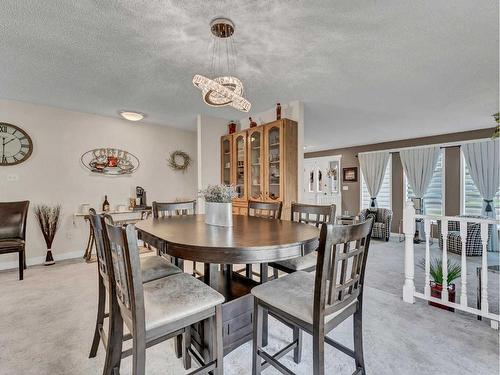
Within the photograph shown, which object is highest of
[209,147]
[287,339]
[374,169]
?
[209,147]

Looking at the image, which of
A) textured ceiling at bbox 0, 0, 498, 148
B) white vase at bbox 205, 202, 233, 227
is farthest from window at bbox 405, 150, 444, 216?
white vase at bbox 205, 202, 233, 227

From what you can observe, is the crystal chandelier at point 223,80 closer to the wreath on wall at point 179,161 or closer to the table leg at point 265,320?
the table leg at point 265,320

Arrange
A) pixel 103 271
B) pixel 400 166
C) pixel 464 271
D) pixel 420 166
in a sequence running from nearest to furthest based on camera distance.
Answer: pixel 103 271 < pixel 464 271 < pixel 420 166 < pixel 400 166

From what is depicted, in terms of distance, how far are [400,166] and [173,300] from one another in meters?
6.63

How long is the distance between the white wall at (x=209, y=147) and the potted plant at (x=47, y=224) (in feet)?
7.47

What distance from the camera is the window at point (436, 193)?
5609 mm

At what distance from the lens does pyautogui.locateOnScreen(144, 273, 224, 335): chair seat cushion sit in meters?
1.15

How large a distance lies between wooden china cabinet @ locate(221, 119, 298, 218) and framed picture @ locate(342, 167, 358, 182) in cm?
420

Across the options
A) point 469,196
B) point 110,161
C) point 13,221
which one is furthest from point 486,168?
point 13,221

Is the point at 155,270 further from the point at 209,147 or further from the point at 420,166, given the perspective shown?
the point at 420,166

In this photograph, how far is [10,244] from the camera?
302 cm

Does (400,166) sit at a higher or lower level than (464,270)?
higher

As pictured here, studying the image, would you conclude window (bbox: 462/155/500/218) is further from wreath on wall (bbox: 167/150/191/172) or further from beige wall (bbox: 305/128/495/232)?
wreath on wall (bbox: 167/150/191/172)

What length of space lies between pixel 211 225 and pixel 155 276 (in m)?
0.52
